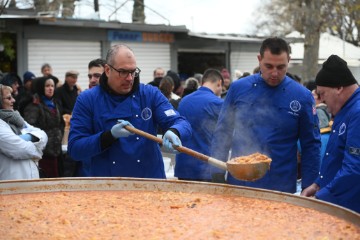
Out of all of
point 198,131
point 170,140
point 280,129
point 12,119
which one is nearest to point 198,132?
point 198,131

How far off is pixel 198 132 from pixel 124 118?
2.69m

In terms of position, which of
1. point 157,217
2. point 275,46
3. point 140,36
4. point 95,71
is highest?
point 140,36

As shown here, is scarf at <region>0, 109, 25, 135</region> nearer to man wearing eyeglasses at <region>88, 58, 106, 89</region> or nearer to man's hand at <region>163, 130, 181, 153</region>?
man wearing eyeglasses at <region>88, 58, 106, 89</region>

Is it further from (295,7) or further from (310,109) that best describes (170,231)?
(295,7)

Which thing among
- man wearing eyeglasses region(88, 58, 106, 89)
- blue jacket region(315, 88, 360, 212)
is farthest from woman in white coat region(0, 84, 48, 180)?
blue jacket region(315, 88, 360, 212)

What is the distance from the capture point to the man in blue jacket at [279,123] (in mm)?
4344

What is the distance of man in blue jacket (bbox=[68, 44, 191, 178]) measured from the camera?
407cm

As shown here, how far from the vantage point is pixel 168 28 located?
1762 cm

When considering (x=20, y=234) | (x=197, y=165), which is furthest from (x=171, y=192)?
(x=197, y=165)

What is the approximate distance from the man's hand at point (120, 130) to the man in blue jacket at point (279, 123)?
3.50ft

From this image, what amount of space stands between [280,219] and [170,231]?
577 mm

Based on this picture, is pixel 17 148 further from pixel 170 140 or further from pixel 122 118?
pixel 170 140

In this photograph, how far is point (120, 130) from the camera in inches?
148

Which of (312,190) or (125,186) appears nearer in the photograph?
(125,186)
